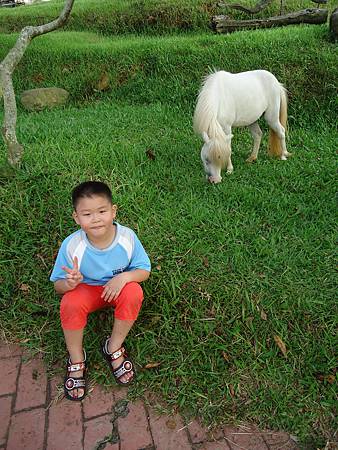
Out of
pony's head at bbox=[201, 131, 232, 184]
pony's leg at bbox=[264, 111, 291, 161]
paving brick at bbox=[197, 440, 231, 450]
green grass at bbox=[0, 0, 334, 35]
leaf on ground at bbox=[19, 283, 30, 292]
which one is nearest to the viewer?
paving brick at bbox=[197, 440, 231, 450]

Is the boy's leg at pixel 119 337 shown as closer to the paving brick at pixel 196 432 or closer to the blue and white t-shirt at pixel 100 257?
the blue and white t-shirt at pixel 100 257

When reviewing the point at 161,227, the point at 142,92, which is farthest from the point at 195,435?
the point at 142,92

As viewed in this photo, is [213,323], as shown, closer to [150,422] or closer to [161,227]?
[150,422]

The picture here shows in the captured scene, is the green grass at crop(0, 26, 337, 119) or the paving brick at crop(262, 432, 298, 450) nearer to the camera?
the paving brick at crop(262, 432, 298, 450)

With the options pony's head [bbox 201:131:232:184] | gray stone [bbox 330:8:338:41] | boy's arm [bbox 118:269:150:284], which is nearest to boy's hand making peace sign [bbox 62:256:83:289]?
boy's arm [bbox 118:269:150:284]

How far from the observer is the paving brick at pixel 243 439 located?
2.26 metres

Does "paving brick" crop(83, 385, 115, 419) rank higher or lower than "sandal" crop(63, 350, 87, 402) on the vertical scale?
lower

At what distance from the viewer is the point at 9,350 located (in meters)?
2.85

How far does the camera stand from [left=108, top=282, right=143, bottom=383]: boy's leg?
250 centimetres

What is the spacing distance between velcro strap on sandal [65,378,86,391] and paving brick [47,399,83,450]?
3.0 inches

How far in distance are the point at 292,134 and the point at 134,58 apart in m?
3.00

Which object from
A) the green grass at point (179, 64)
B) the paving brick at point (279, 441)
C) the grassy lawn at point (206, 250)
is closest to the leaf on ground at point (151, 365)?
the grassy lawn at point (206, 250)

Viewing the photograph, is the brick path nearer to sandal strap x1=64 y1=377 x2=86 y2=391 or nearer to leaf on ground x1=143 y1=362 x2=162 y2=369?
sandal strap x1=64 y1=377 x2=86 y2=391

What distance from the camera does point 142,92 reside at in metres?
6.44
